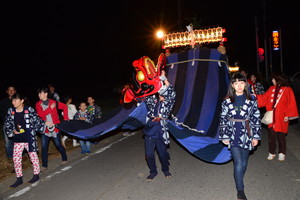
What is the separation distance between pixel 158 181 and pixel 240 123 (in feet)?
6.39

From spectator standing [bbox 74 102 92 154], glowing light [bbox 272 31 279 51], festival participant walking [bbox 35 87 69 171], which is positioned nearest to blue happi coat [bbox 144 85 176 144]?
festival participant walking [bbox 35 87 69 171]

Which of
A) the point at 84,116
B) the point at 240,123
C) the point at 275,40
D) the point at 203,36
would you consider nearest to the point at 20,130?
the point at 84,116

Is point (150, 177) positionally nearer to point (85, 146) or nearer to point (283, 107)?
point (85, 146)

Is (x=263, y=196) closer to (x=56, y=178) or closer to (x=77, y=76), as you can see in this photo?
(x=56, y=178)

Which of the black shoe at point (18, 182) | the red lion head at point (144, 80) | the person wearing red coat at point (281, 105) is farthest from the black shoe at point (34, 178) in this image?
the person wearing red coat at point (281, 105)

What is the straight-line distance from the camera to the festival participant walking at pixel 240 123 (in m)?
4.07

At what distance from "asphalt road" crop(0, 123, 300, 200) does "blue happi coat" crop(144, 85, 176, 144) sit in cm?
91

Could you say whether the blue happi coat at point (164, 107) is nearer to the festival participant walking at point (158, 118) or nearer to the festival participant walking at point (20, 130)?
the festival participant walking at point (158, 118)

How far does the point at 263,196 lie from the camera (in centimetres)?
431

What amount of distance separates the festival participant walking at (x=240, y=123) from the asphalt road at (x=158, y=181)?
0.70 meters

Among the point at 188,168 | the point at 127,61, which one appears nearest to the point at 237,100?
the point at 188,168

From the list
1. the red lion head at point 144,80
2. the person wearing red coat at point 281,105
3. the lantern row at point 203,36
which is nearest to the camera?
the red lion head at point 144,80

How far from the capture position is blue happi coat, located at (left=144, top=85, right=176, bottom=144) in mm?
Result: 5020

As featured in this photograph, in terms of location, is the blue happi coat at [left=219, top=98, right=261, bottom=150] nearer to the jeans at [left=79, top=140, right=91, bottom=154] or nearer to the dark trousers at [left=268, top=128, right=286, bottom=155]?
the dark trousers at [left=268, top=128, right=286, bottom=155]
